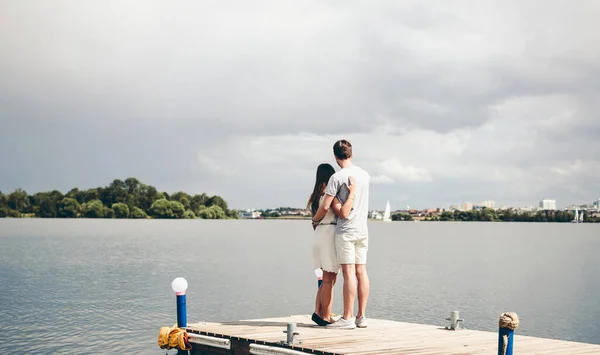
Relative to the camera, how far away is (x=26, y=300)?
23.2 metres

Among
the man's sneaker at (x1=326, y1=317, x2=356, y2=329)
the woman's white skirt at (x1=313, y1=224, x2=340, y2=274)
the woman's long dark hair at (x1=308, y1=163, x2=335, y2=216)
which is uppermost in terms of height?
the woman's long dark hair at (x1=308, y1=163, x2=335, y2=216)

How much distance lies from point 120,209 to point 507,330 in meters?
133

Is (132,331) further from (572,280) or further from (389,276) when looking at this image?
(572,280)

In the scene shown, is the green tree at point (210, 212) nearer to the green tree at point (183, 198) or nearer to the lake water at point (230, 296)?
the green tree at point (183, 198)

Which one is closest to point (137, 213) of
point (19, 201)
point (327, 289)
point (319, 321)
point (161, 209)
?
point (161, 209)

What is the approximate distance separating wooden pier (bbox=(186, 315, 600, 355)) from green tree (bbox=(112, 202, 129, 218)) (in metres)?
129

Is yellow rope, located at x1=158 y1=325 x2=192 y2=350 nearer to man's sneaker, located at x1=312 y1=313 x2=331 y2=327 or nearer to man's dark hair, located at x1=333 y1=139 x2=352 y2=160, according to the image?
man's sneaker, located at x1=312 y1=313 x2=331 y2=327

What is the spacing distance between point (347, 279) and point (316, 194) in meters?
1.16

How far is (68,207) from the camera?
13500cm

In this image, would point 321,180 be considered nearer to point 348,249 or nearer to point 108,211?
point 348,249

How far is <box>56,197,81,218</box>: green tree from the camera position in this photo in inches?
5285

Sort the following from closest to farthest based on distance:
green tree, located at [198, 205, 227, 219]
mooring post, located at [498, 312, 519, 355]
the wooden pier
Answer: mooring post, located at [498, 312, 519, 355] → the wooden pier → green tree, located at [198, 205, 227, 219]

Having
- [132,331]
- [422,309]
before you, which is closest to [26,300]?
[132,331]

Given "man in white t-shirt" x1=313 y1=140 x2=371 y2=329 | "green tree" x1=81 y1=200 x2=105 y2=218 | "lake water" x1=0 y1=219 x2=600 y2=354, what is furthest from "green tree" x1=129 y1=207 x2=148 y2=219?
"man in white t-shirt" x1=313 y1=140 x2=371 y2=329
